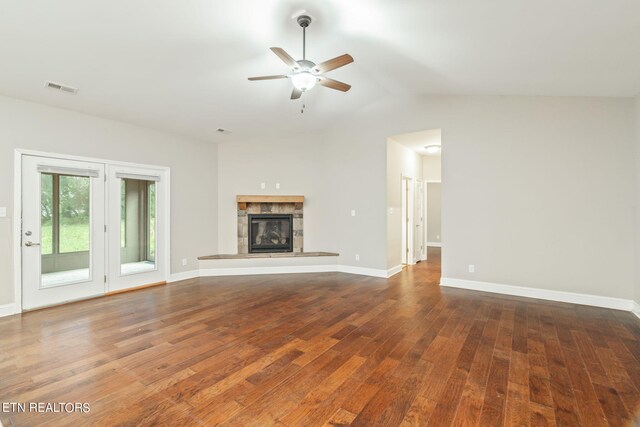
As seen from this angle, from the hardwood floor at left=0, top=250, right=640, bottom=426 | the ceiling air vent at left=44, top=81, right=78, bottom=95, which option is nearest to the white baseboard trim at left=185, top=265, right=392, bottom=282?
the hardwood floor at left=0, top=250, right=640, bottom=426

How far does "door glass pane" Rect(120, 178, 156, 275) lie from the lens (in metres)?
4.85

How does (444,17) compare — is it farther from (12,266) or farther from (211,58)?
(12,266)

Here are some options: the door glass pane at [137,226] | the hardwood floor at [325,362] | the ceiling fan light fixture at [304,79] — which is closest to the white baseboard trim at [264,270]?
the door glass pane at [137,226]

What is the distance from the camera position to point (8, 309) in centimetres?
366

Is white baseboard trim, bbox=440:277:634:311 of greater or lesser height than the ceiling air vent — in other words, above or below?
below

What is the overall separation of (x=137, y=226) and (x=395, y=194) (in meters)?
4.72

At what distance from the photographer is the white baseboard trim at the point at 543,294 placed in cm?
388

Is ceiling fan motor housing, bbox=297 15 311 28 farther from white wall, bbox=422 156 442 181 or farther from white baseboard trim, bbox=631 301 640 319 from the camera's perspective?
white wall, bbox=422 156 442 181

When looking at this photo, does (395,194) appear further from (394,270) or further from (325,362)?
(325,362)

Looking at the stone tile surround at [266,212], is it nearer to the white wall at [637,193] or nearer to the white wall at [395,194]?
the white wall at [395,194]

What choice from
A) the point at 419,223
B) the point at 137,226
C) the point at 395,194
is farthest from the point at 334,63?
the point at 419,223

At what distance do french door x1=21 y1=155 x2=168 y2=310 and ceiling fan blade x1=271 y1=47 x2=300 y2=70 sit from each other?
3.47 meters

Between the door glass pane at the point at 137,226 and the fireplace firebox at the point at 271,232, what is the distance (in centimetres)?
189

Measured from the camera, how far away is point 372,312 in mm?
3746
